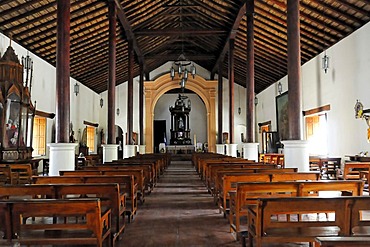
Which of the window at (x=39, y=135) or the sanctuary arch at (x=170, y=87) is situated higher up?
the sanctuary arch at (x=170, y=87)

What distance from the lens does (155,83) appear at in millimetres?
22578

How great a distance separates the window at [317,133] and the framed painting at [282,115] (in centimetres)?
180

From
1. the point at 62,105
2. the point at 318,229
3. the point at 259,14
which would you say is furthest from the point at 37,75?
the point at 318,229

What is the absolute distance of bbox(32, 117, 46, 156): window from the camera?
534 inches

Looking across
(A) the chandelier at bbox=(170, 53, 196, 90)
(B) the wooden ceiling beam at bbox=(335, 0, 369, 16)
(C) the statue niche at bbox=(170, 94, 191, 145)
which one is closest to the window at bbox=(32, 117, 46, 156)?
(A) the chandelier at bbox=(170, 53, 196, 90)

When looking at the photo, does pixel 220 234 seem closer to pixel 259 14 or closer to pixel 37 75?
pixel 259 14

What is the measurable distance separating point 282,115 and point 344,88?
624 cm

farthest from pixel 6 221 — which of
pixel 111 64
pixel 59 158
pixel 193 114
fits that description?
pixel 193 114

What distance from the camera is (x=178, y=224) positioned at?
16.7 ft

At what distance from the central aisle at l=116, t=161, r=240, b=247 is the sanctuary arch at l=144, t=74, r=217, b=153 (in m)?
14.6

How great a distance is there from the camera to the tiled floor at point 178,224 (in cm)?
418

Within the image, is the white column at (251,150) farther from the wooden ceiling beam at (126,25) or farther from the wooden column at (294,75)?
the wooden ceiling beam at (126,25)

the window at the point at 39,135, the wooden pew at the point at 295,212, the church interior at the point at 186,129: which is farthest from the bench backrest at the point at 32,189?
the window at the point at 39,135

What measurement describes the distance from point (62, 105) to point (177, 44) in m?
13.9
